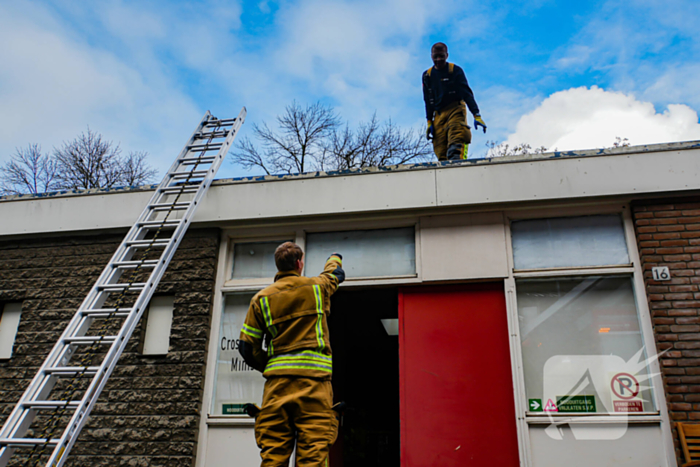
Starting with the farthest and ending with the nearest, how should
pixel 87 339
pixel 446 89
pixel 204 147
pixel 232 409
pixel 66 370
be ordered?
1. pixel 446 89
2. pixel 204 147
3. pixel 232 409
4. pixel 87 339
5. pixel 66 370

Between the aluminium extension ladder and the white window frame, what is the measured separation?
3436mm

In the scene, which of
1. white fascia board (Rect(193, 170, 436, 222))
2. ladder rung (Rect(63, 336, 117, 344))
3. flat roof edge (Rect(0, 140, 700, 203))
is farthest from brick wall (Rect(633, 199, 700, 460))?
ladder rung (Rect(63, 336, 117, 344))

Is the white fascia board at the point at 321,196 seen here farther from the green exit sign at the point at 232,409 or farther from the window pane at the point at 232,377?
the green exit sign at the point at 232,409

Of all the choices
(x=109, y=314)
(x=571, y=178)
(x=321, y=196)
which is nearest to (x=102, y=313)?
(x=109, y=314)

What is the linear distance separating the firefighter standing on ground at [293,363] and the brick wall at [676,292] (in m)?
3.26

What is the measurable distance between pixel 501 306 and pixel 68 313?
4.98 metres

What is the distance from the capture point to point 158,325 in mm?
6230

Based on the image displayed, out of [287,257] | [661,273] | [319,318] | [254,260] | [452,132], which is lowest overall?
[319,318]

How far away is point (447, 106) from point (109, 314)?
5169 millimetres

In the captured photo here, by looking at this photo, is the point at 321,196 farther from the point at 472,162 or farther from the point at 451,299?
the point at 451,299

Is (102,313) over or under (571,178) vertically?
under

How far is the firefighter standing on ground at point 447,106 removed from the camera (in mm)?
7297

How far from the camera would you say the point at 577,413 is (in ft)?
16.7

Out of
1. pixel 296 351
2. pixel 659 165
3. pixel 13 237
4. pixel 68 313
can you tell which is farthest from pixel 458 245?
pixel 13 237
